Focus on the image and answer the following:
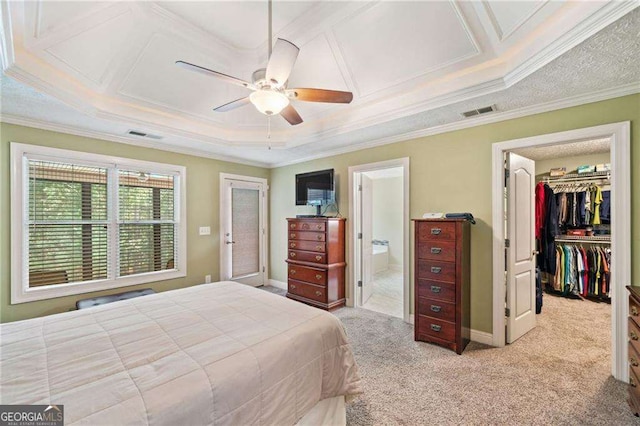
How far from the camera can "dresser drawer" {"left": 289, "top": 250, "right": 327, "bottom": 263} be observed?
13.3 feet

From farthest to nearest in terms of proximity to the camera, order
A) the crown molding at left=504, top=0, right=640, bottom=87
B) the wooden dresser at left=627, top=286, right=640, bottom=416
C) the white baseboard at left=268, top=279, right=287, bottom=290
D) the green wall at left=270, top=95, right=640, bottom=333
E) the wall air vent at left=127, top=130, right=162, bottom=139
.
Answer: the white baseboard at left=268, top=279, right=287, bottom=290, the wall air vent at left=127, top=130, right=162, bottom=139, the green wall at left=270, top=95, right=640, bottom=333, the wooden dresser at left=627, top=286, right=640, bottom=416, the crown molding at left=504, top=0, right=640, bottom=87

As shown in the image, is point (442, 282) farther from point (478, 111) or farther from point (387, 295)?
point (387, 295)

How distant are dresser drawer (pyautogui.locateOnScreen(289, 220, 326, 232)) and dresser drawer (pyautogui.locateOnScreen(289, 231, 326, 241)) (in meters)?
0.06

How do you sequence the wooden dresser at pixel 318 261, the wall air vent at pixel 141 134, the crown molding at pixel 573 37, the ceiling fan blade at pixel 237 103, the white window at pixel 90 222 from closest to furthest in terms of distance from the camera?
the crown molding at pixel 573 37, the ceiling fan blade at pixel 237 103, the white window at pixel 90 222, the wall air vent at pixel 141 134, the wooden dresser at pixel 318 261

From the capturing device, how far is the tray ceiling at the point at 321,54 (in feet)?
6.47

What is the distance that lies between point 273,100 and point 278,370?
171cm

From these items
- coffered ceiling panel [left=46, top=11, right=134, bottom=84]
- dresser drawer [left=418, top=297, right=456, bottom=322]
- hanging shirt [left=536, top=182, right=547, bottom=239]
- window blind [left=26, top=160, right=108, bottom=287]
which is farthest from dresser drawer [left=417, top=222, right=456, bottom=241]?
window blind [left=26, top=160, right=108, bottom=287]

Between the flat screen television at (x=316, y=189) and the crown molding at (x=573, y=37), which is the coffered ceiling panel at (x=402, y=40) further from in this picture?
the flat screen television at (x=316, y=189)

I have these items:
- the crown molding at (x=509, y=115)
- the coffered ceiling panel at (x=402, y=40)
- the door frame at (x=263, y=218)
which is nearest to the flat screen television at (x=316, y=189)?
the crown molding at (x=509, y=115)

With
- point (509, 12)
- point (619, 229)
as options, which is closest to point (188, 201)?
point (509, 12)

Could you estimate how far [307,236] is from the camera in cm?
425

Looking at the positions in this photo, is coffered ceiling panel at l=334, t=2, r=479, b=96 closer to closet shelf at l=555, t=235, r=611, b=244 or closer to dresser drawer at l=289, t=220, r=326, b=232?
dresser drawer at l=289, t=220, r=326, b=232

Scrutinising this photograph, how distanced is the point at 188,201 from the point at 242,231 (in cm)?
113

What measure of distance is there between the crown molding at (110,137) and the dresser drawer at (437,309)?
384cm
